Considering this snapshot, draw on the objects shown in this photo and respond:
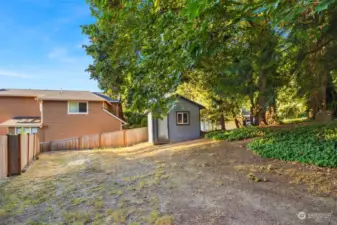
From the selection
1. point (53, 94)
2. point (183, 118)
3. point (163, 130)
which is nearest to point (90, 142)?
point (163, 130)

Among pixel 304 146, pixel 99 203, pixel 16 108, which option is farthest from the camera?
A: pixel 16 108

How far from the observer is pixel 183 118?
1522cm

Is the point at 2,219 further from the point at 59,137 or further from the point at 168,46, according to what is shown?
the point at 59,137

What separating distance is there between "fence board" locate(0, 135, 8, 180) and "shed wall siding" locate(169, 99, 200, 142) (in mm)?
9651

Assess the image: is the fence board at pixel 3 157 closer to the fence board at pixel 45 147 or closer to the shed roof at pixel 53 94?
the fence board at pixel 45 147

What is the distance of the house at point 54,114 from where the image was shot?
15.7 m

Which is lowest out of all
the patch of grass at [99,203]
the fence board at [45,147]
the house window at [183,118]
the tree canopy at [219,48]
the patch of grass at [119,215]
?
the patch of grass at [119,215]

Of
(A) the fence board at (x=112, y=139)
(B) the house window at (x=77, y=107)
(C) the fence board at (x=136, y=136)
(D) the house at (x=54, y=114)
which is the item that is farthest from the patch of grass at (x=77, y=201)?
(B) the house window at (x=77, y=107)

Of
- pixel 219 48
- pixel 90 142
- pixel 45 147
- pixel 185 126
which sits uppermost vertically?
pixel 219 48

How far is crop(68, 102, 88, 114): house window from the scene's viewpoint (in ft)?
54.6

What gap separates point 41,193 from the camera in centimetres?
490

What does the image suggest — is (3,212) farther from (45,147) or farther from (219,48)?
(45,147)

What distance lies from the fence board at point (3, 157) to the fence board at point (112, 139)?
9.07 metres

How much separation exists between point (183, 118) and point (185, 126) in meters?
0.57
